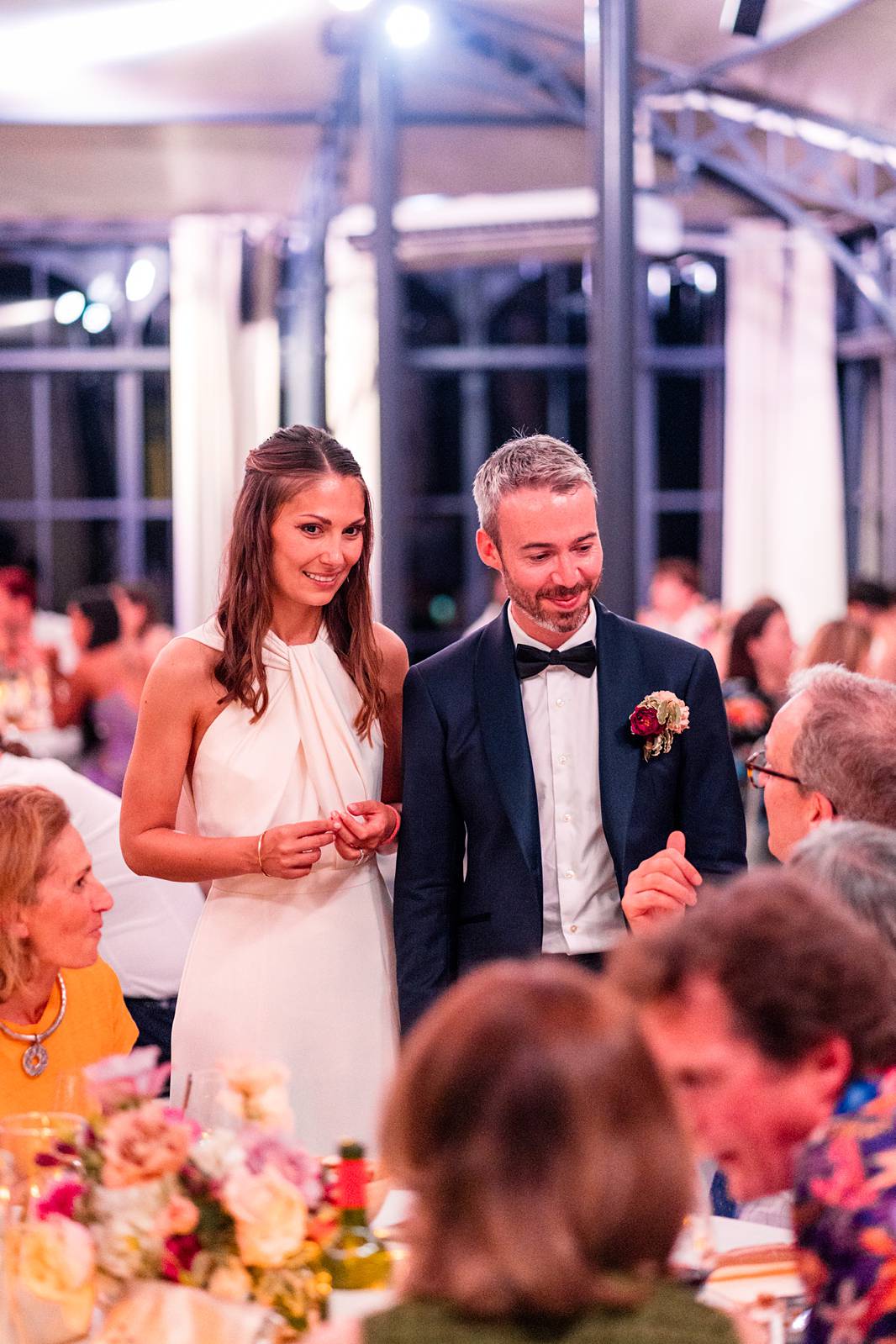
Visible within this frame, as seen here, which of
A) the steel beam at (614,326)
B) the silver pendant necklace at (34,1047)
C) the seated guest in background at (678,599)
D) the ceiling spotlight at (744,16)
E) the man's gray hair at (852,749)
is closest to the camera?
the man's gray hair at (852,749)

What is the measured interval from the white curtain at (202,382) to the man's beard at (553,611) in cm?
970

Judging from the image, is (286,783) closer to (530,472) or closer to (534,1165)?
(530,472)

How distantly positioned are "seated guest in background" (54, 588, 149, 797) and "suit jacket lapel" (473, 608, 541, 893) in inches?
147

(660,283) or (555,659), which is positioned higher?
(660,283)

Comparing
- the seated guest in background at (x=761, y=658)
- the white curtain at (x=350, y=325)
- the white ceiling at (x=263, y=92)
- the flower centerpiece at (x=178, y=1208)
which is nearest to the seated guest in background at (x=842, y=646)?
the seated guest in background at (x=761, y=658)

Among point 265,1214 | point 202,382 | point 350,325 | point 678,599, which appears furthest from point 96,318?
point 265,1214

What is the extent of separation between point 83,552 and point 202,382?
5.72 feet

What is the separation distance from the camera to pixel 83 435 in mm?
12805

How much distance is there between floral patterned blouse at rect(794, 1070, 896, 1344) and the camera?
137 cm

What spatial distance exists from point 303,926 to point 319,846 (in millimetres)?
262

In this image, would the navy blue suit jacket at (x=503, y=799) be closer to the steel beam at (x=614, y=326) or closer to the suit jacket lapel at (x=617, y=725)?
the suit jacket lapel at (x=617, y=725)

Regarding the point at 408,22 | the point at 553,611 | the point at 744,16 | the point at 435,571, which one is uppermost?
the point at 408,22

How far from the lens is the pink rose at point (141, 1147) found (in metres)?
1.45

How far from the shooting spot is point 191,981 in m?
2.81
